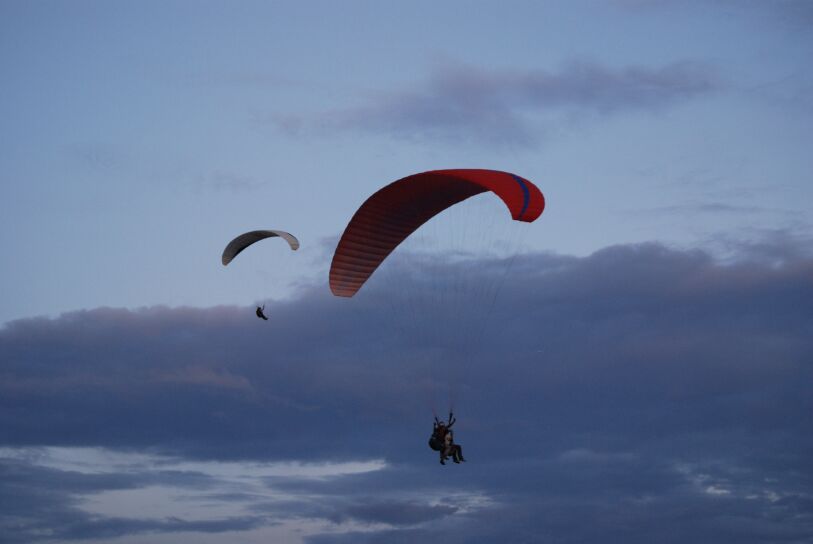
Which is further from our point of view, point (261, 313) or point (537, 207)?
point (261, 313)

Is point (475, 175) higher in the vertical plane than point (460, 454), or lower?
higher

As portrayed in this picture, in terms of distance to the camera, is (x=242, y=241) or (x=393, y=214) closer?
(x=393, y=214)

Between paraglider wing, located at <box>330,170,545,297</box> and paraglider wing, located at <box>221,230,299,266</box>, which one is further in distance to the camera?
paraglider wing, located at <box>221,230,299,266</box>

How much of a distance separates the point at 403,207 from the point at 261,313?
6.12m

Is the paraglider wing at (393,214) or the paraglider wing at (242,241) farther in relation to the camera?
the paraglider wing at (242,241)

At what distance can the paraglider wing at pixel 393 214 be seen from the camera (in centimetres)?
5012

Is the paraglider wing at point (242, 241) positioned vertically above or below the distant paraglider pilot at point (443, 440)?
above

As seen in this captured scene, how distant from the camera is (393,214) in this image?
173ft

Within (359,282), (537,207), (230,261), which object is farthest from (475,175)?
(230,261)

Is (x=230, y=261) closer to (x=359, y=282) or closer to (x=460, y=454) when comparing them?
(x=359, y=282)

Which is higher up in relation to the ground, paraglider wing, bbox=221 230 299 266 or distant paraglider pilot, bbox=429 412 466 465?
paraglider wing, bbox=221 230 299 266

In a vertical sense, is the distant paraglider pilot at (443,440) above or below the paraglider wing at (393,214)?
below

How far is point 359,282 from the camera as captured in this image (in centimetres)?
5378

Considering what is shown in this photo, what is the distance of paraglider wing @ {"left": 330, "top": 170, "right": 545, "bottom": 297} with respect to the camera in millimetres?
50125
